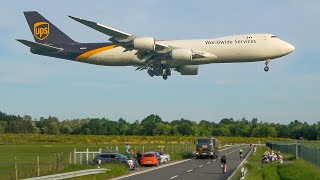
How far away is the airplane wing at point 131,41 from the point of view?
152 feet

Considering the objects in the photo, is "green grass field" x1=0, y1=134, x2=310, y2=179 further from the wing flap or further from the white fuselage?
the white fuselage

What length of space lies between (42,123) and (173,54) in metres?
132

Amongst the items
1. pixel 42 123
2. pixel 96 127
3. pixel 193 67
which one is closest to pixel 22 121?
pixel 42 123

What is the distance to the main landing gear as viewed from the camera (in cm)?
4828

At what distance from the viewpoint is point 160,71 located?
4828 centimetres

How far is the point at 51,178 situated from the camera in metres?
25.8

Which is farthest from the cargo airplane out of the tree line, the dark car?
the tree line

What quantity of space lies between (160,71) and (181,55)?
92.4 inches

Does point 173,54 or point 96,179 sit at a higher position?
point 173,54

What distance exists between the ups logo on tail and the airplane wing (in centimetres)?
1435

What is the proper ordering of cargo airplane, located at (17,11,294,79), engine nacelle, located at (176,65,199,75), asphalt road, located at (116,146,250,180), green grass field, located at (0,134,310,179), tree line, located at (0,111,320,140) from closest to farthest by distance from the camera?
1. asphalt road, located at (116,146,250,180)
2. green grass field, located at (0,134,310,179)
3. cargo airplane, located at (17,11,294,79)
4. engine nacelle, located at (176,65,199,75)
5. tree line, located at (0,111,320,140)

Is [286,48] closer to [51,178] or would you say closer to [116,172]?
[116,172]

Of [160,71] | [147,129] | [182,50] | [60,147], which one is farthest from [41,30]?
[147,129]

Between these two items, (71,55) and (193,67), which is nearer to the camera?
(193,67)
